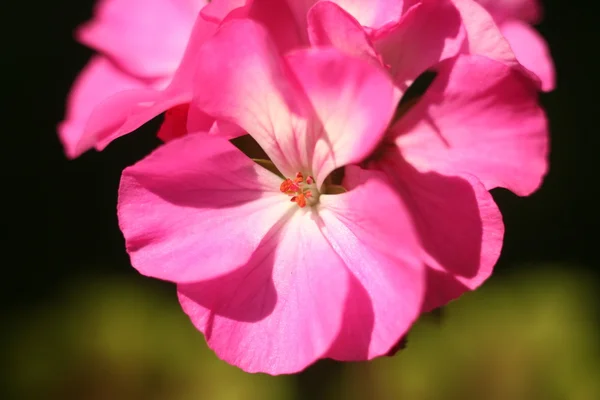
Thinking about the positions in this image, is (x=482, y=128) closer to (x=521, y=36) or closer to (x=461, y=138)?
(x=461, y=138)

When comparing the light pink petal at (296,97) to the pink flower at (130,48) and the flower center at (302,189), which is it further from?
the pink flower at (130,48)

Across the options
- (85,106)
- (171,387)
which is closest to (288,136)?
(85,106)

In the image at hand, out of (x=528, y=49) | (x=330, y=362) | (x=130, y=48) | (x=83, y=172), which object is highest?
(x=130, y=48)

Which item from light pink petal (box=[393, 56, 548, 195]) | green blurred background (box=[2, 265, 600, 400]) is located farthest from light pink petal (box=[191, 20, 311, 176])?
green blurred background (box=[2, 265, 600, 400])

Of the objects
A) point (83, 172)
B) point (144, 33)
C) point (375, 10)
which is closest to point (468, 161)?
point (375, 10)

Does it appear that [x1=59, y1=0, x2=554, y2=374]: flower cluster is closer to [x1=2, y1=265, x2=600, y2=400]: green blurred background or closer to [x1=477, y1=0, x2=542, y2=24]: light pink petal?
[x1=477, y1=0, x2=542, y2=24]: light pink petal

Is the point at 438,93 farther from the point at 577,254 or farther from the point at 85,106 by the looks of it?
the point at 577,254
